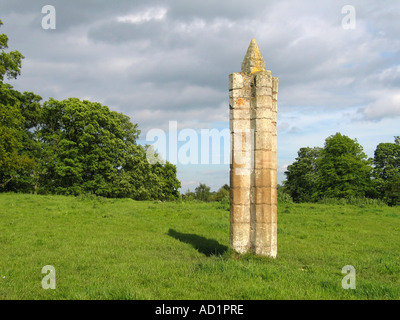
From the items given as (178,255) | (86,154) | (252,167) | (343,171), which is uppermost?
(86,154)

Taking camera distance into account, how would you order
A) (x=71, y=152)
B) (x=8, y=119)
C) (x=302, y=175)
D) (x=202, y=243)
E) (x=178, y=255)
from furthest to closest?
(x=302, y=175)
(x=71, y=152)
(x=8, y=119)
(x=202, y=243)
(x=178, y=255)

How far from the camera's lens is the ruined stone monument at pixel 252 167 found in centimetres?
1069

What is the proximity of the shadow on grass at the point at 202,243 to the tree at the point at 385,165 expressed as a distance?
1475 inches

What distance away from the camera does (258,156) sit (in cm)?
1078

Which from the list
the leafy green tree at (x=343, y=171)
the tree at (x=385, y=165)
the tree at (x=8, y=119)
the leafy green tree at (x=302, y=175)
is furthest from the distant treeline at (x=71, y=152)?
the tree at (x=385, y=165)

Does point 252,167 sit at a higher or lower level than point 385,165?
lower

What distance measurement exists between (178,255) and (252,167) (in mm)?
3828

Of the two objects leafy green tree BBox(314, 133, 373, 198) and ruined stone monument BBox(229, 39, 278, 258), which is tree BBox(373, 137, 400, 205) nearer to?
leafy green tree BBox(314, 133, 373, 198)

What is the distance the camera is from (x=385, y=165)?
159 ft

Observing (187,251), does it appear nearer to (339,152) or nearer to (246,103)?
(246,103)

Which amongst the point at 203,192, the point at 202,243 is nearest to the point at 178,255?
the point at 202,243

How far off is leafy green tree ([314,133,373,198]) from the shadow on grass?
3345cm

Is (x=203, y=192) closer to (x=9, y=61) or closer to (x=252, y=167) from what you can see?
(x=9, y=61)

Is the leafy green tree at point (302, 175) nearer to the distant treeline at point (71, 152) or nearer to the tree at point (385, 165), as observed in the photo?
the tree at point (385, 165)
